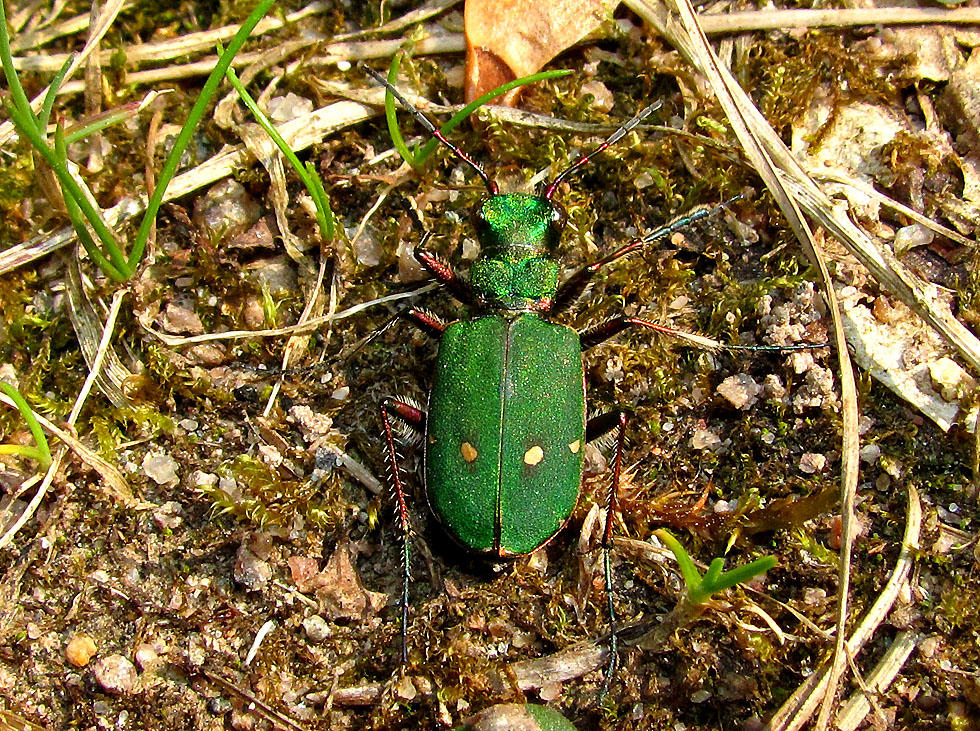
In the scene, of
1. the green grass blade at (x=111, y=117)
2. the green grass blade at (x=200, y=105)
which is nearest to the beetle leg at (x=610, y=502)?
the green grass blade at (x=200, y=105)

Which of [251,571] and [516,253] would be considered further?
[516,253]

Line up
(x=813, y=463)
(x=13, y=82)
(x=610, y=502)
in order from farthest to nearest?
1. (x=813, y=463)
2. (x=610, y=502)
3. (x=13, y=82)

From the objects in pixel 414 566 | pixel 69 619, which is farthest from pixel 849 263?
pixel 69 619

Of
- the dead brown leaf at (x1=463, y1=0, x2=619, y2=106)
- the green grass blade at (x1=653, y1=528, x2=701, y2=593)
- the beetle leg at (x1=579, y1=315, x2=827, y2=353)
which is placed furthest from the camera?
the dead brown leaf at (x1=463, y1=0, x2=619, y2=106)

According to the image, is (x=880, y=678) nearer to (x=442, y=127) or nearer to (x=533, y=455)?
(x=533, y=455)

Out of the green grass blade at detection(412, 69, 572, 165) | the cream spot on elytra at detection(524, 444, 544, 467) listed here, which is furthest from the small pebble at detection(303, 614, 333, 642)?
the green grass blade at detection(412, 69, 572, 165)

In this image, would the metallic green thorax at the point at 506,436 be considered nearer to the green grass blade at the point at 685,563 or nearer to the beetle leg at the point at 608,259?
the beetle leg at the point at 608,259

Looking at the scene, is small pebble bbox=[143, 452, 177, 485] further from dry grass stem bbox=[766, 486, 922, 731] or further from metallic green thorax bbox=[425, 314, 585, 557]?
dry grass stem bbox=[766, 486, 922, 731]

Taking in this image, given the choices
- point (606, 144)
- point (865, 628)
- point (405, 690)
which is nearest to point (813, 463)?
point (865, 628)
